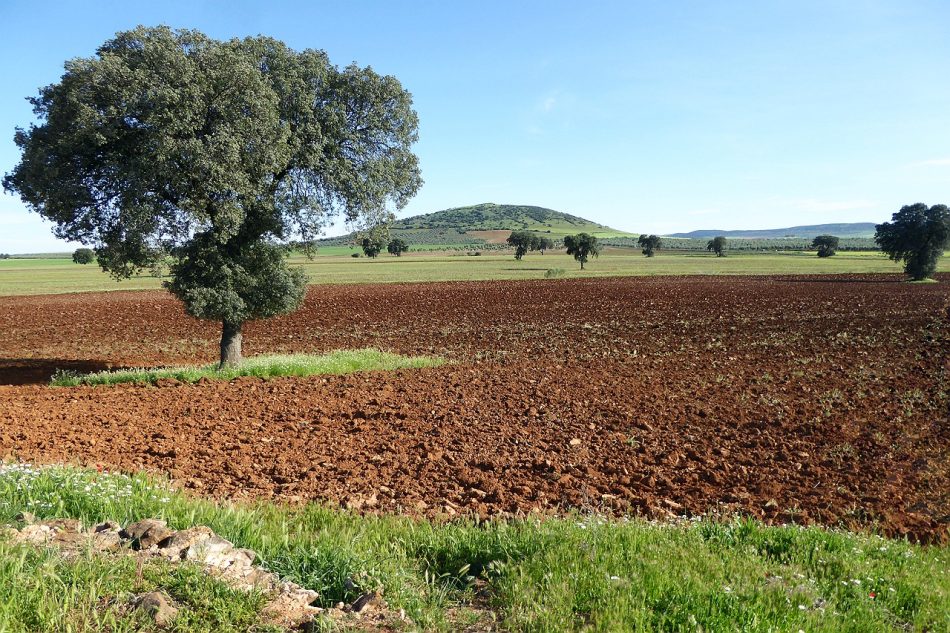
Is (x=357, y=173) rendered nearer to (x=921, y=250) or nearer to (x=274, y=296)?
(x=274, y=296)

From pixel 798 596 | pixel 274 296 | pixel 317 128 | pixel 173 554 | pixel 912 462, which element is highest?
pixel 317 128

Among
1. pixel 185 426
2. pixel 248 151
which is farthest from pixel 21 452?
pixel 248 151

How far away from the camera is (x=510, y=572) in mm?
5223

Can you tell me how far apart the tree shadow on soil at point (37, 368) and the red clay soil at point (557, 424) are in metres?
0.43

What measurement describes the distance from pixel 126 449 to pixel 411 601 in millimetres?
8101

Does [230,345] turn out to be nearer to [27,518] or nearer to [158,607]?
[27,518]

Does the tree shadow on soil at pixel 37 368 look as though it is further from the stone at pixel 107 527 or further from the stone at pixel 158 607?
the stone at pixel 158 607

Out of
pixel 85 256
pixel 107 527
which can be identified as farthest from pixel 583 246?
pixel 107 527

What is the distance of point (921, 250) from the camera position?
61625 mm

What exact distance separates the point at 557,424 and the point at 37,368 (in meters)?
19.4

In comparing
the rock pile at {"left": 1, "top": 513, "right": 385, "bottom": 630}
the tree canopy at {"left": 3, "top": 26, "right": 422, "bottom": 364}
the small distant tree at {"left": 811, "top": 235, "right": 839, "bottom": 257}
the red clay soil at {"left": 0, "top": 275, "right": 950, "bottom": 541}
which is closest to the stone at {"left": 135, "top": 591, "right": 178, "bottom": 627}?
the rock pile at {"left": 1, "top": 513, "right": 385, "bottom": 630}

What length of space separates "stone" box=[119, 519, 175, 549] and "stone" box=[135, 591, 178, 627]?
1.03 metres

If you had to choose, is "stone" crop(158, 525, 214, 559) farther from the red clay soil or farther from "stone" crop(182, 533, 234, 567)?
the red clay soil

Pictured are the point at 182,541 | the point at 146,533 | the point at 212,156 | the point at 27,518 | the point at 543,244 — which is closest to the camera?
the point at 182,541
